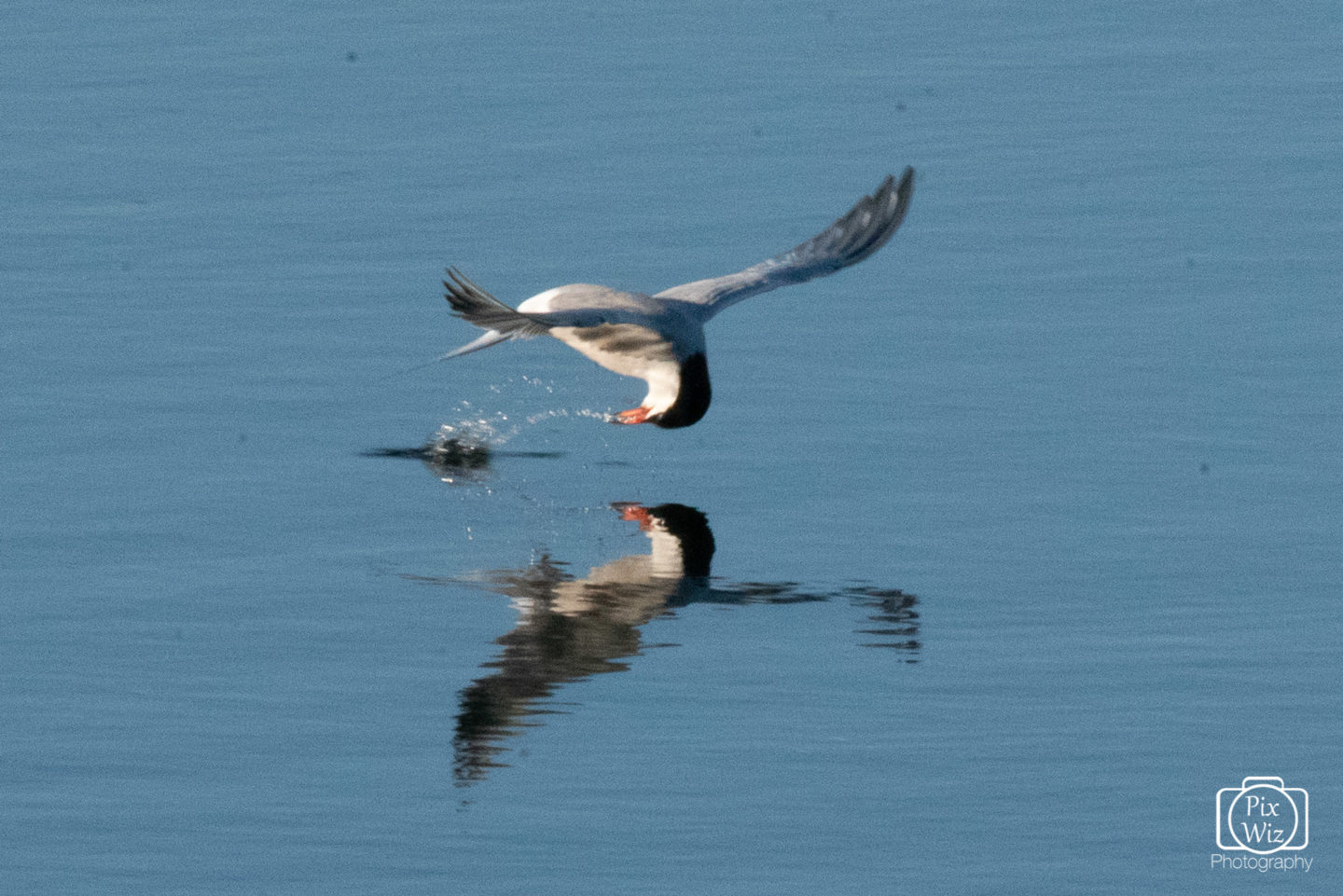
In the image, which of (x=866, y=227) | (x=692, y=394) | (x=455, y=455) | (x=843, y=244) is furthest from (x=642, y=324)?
(x=866, y=227)

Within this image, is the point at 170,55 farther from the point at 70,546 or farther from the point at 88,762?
the point at 88,762

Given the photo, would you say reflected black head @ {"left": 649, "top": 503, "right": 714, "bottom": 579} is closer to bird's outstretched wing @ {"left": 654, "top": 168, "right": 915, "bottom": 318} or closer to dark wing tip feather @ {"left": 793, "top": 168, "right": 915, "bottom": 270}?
bird's outstretched wing @ {"left": 654, "top": 168, "right": 915, "bottom": 318}

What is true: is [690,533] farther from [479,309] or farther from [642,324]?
[479,309]

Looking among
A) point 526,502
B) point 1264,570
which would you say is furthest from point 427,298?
point 1264,570

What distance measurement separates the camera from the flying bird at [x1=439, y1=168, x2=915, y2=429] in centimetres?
1417

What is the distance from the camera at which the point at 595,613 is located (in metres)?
13.4

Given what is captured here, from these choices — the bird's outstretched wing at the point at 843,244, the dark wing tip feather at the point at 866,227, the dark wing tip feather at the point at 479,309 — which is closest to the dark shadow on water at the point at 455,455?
the bird's outstretched wing at the point at 843,244

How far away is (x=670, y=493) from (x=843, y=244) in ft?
11.4

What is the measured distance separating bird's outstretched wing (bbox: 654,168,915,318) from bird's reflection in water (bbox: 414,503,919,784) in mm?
2904

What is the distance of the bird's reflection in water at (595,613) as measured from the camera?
12.0 meters

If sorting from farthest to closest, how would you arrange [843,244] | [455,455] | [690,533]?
[843,244]
[455,455]
[690,533]

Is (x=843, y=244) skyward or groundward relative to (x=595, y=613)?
skyward

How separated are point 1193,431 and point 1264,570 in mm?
2572

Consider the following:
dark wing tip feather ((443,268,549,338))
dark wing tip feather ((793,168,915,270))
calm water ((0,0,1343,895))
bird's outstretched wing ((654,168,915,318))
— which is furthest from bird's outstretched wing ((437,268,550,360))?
dark wing tip feather ((793,168,915,270))
